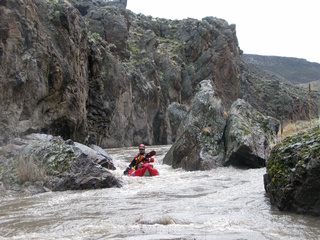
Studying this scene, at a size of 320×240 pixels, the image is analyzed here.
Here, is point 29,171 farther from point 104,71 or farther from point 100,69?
point 104,71

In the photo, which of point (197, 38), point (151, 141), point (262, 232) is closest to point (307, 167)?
point (262, 232)

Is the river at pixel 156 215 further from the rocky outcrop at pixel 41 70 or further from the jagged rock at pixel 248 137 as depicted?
the rocky outcrop at pixel 41 70

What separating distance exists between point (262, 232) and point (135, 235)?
4.09ft

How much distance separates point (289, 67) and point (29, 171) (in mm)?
108416

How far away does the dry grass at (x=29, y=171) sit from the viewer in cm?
725

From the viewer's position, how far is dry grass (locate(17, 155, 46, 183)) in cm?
725

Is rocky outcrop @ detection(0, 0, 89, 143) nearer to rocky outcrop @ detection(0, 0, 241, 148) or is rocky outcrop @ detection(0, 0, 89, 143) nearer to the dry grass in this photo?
rocky outcrop @ detection(0, 0, 241, 148)

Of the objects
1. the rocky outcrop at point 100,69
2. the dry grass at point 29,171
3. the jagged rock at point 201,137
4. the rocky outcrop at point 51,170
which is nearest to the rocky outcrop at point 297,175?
the rocky outcrop at point 51,170

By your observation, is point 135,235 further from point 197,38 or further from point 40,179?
point 197,38

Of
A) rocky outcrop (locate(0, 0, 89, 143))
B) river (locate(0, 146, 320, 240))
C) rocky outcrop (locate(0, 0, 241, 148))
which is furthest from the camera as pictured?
rocky outcrop (locate(0, 0, 241, 148))

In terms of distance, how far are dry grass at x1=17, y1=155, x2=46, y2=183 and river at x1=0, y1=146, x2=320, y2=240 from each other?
712 mm

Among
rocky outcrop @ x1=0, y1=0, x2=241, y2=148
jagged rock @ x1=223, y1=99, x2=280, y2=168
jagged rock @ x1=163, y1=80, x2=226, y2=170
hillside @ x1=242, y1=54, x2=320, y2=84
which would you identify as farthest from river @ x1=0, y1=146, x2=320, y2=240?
hillside @ x1=242, y1=54, x2=320, y2=84

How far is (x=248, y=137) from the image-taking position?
9922mm

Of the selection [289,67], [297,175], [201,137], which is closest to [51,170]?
[201,137]
